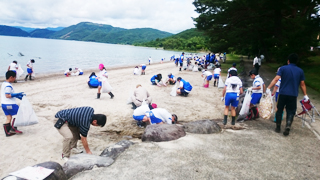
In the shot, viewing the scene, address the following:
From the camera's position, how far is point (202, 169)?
3.33 m

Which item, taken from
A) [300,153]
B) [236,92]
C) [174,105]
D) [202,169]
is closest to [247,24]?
[174,105]

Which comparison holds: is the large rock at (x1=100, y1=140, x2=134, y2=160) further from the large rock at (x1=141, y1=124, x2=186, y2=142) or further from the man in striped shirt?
the large rock at (x1=141, y1=124, x2=186, y2=142)

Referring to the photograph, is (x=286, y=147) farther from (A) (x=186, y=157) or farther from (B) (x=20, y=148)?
(B) (x=20, y=148)

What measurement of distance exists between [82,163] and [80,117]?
2.76 ft

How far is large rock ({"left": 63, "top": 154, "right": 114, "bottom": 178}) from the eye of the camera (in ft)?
10.6

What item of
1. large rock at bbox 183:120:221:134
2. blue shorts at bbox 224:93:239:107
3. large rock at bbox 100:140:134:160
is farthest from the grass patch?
large rock at bbox 100:140:134:160

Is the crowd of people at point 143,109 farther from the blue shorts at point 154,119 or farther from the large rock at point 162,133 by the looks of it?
the large rock at point 162,133

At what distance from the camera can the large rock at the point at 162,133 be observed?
14.7 feet

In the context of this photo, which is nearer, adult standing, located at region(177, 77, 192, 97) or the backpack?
the backpack

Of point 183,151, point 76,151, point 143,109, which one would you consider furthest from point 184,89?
point 76,151

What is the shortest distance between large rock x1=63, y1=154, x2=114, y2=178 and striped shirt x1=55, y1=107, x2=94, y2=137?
50 centimetres

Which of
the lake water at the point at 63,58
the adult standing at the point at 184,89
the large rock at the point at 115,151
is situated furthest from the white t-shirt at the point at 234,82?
the lake water at the point at 63,58

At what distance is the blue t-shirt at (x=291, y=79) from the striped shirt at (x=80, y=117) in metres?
4.46

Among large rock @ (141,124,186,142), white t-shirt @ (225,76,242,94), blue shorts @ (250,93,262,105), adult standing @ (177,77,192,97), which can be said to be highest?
white t-shirt @ (225,76,242,94)
